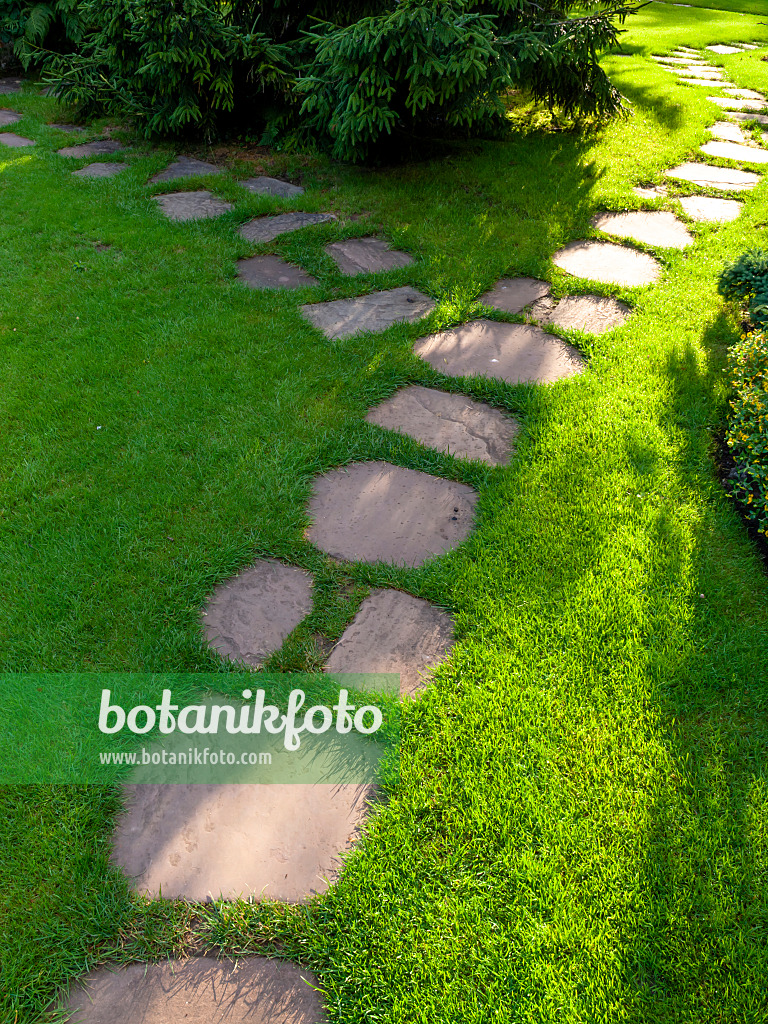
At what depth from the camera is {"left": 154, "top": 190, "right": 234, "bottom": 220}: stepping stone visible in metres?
4.70

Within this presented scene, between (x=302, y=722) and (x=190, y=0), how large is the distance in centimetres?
539

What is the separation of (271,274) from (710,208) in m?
3.16

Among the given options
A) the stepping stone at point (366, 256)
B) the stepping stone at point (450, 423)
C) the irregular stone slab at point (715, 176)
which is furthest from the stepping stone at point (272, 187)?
the irregular stone slab at point (715, 176)

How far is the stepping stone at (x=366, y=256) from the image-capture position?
4113 millimetres

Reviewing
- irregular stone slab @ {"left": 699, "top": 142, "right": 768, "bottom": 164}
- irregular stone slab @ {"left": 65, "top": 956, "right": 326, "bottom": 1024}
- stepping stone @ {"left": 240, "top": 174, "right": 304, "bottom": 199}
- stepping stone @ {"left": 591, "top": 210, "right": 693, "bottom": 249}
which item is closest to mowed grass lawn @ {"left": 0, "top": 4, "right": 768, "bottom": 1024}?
irregular stone slab @ {"left": 65, "top": 956, "right": 326, "bottom": 1024}

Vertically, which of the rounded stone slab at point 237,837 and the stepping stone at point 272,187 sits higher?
the stepping stone at point 272,187

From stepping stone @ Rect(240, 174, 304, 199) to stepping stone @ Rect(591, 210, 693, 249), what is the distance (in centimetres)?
223

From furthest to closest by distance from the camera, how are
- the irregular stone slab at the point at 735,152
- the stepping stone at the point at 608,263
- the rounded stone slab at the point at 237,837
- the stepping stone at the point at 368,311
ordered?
the irregular stone slab at the point at 735,152 < the stepping stone at the point at 608,263 < the stepping stone at the point at 368,311 < the rounded stone slab at the point at 237,837

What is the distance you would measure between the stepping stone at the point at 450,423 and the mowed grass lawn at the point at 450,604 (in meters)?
0.08

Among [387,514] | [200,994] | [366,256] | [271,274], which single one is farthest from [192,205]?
[200,994]

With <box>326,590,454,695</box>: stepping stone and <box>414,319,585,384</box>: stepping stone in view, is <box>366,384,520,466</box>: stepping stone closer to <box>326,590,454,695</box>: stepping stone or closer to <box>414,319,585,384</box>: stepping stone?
<box>414,319,585,384</box>: stepping stone

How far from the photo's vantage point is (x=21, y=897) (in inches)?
61.4

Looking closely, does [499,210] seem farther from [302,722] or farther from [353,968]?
[353,968]

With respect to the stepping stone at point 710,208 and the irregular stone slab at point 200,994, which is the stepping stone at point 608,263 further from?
the irregular stone slab at point 200,994
